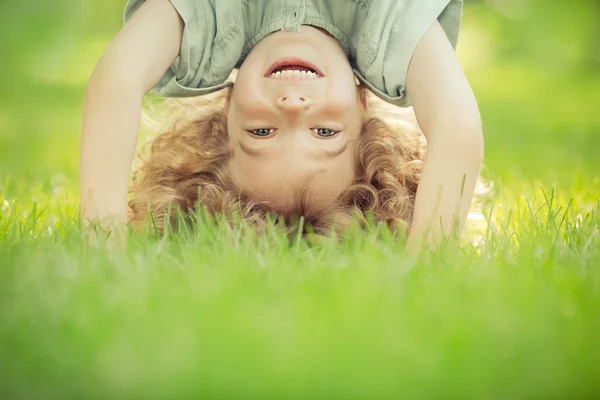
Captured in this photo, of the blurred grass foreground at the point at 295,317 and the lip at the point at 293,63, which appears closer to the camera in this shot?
the blurred grass foreground at the point at 295,317

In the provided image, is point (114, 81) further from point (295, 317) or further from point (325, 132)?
point (295, 317)

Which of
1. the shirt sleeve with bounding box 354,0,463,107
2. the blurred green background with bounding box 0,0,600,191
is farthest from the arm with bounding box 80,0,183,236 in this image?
the blurred green background with bounding box 0,0,600,191

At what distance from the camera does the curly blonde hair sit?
2322 millimetres

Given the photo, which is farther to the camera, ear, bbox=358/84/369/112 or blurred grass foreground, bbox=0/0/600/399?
ear, bbox=358/84/369/112

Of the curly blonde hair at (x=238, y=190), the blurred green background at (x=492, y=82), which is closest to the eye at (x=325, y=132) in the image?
the curly blonde hair at (x=238, y=190)

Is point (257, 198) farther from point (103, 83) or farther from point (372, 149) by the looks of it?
point (103, 83)

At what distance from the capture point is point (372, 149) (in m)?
2.40

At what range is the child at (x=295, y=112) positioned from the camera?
6.71ft

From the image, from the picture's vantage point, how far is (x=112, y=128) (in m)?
2.03

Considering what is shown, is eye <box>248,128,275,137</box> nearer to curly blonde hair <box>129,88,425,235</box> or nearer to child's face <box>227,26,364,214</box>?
child's face <box>227,26,364,214</box>

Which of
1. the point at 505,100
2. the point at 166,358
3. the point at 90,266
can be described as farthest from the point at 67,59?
the point at 166,358

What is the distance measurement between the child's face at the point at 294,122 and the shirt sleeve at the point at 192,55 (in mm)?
147

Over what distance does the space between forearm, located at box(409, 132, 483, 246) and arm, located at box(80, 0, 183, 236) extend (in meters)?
0.77

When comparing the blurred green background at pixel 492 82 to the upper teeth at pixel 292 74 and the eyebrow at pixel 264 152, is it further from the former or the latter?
the upper teeth at pixel 292 74
